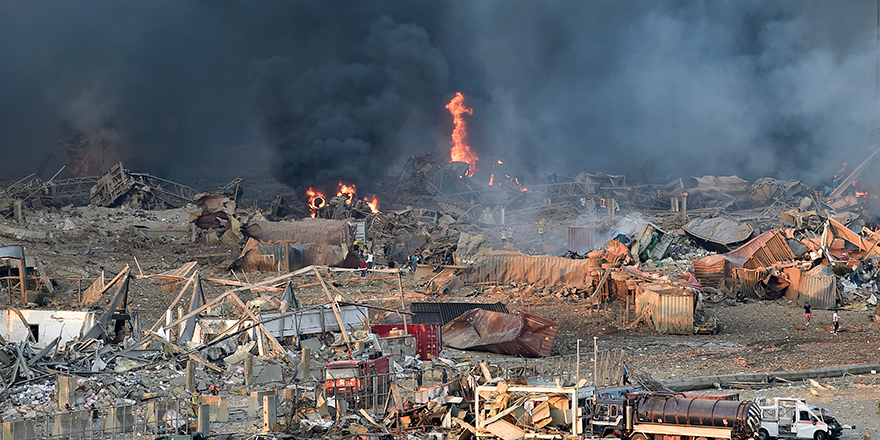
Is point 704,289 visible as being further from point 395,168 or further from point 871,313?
point 395,168

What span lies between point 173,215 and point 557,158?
32.8m

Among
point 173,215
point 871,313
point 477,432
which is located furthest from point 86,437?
point 173,215

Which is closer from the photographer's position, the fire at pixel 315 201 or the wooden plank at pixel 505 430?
the wooden plank at pixel 505 430

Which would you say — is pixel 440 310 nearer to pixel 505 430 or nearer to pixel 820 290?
pixel 505 430

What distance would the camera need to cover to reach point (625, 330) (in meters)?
20.0

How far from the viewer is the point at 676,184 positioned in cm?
4472

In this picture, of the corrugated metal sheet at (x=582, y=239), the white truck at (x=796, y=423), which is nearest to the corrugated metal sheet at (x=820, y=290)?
the corrugated metal sheet at (x=582, y=239)

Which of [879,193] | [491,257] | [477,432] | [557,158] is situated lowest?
[477,432]

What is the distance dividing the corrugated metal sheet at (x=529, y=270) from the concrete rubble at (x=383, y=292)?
0.22 ft

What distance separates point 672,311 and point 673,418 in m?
9.43

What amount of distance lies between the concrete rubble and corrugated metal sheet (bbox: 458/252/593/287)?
2.7 inches

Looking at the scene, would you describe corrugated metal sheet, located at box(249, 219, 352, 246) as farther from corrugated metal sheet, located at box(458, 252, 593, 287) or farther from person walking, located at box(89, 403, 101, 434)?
person walking, located at box(89, 403, 101, 434)

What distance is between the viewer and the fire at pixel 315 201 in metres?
40.7

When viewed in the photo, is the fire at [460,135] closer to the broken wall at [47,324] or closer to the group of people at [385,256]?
the group of people at [385,256]
